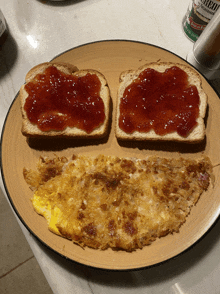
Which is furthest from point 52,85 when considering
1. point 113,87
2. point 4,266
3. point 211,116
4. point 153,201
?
point 4,266

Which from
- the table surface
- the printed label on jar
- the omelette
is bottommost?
the omelette

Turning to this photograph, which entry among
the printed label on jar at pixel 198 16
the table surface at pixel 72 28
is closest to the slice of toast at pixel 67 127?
the table surface at pixel 72 28

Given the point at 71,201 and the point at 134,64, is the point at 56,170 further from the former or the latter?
the point at 134,64

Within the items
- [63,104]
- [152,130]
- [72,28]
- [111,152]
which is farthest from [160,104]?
[72,28]

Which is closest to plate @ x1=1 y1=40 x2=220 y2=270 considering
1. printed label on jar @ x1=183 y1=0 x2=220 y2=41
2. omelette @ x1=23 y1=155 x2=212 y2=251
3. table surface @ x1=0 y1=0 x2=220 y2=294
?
omelette @ x1=23 y1=155 x2=212 y2=251

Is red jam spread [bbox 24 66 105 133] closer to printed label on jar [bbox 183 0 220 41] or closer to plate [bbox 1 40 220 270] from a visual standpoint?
plate [bbox 1 40 220 270]
